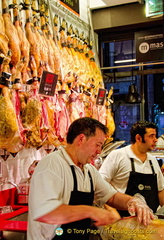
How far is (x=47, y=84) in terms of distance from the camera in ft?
14.0

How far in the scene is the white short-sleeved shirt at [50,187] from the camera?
187cm

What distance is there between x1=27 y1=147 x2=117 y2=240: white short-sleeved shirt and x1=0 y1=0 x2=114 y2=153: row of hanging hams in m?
1.30

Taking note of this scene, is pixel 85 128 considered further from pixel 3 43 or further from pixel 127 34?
pixel 127 34

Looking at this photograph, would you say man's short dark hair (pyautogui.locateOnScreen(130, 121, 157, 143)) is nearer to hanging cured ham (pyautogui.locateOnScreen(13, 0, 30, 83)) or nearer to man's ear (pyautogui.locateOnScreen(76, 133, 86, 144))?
hanging cured ham (pyautogui.locateOnScreen(13, 0, 30, 83))

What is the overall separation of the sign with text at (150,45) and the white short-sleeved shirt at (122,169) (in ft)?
10.9

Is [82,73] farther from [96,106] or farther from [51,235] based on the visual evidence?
[51,235]

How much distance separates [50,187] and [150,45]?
17.6 feet

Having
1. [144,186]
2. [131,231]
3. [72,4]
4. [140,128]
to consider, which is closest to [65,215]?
[131,231]

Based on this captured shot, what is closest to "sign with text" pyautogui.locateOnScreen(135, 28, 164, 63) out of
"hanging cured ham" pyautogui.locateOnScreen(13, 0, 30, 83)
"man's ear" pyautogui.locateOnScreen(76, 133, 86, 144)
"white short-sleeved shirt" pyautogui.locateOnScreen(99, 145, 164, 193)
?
"hanging cured ham" pyautogui.locateOnScreen(13, 0, 30, 83)

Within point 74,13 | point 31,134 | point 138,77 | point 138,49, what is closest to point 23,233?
point 31,134

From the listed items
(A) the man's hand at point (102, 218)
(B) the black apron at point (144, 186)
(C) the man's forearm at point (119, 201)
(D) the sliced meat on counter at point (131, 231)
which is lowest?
(B) the black apron at point (144, 186)

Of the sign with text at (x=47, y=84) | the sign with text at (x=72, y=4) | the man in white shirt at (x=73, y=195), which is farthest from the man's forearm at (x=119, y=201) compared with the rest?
the sign with text at (x=72, y=4)

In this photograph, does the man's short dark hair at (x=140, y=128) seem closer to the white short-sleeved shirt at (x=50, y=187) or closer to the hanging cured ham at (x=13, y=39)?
the white short-sleeved shirt at (x=50, y=187)

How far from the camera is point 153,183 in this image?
3709mm
